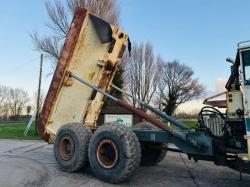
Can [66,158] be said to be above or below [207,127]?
below

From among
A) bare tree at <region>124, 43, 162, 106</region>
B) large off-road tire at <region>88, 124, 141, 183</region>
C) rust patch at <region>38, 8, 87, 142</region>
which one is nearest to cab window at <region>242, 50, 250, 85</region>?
large off-road tire at <region>88, 124, 141, 183</region>

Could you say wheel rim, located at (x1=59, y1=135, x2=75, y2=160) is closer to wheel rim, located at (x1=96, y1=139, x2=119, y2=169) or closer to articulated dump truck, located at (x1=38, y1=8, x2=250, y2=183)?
articulated dump truck, located at (x1=38, y1=8, x2=250, y2=183)

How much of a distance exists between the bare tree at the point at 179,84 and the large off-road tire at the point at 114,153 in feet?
142

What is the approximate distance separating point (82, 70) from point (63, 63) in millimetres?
546

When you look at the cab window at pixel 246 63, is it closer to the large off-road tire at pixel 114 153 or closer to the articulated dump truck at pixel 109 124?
the articulated dump truck at pixel 109 124

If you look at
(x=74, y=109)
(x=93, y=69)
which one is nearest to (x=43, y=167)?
(x=74, y=109)

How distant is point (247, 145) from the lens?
5.39 metres

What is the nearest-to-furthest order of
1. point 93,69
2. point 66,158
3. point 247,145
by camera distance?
point 247,145 → point 66,158 → point 93,69

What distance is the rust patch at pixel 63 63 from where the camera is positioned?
773 cm

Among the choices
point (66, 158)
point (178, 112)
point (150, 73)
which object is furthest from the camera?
point (178, 112)

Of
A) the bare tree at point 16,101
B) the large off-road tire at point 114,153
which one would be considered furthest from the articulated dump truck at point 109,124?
the bare tree at point 16,101

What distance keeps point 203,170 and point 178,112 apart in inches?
1827

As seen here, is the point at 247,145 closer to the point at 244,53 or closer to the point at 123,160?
the point at 244,53

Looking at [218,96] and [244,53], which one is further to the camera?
[218,96]
